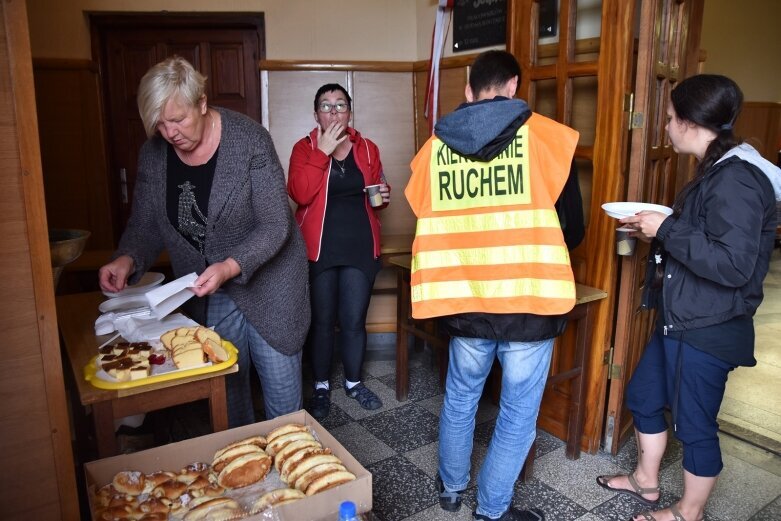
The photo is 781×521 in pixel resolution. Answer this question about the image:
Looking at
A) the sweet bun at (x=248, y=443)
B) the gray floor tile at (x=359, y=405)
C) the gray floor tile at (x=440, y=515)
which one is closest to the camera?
the sweet bun at (x=248, y=443)

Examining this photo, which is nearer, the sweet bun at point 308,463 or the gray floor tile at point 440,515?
the sweet bun at point 308,463

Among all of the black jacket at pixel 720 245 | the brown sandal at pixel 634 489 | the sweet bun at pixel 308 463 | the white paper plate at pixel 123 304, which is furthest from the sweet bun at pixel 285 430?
the brown sandal at pixel 634 489

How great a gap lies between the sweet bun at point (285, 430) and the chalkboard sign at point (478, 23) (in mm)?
2336

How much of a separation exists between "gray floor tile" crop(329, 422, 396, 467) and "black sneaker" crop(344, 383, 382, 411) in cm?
17

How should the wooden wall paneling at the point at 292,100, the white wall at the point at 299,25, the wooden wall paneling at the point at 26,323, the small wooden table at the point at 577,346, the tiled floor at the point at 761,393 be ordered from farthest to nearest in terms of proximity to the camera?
the wooden wall paneling at the point at 292,100 → the white wall at the point at 299,25 → the tiled floor at the point at 761,393 → the small wooden table at the point at 577,346 → the wooden wall paneling at the point at 26,323

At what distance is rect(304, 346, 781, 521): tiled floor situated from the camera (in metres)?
2.14

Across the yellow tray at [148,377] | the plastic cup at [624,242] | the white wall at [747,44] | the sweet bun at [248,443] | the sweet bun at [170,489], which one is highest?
the white wall at [747,44]

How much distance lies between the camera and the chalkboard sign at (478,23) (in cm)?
306

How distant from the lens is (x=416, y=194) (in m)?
1.88

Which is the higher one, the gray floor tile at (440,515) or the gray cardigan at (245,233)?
the gray cardigan at (245,233)

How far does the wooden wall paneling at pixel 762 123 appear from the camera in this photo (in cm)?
629

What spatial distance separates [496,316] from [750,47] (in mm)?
5894

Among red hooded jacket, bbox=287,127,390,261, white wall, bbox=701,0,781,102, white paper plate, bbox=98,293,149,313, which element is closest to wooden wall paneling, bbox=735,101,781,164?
white wall, bbox=701,0,781,102

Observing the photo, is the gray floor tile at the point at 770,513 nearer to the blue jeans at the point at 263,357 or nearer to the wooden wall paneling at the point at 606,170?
the wooden wall paneling at the point at 606,170
